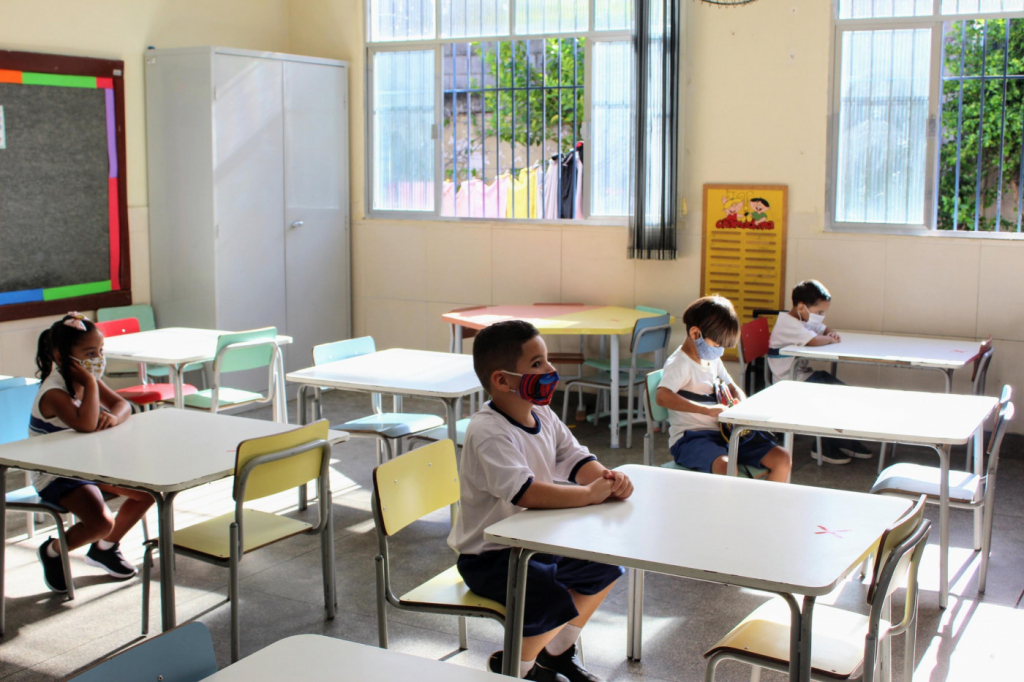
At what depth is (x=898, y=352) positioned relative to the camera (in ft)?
16.7

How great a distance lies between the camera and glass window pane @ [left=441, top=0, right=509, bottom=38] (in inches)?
275

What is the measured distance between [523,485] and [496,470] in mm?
83

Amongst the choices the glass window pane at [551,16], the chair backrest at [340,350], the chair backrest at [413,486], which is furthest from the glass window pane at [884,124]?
the chair backrest at [413,486]

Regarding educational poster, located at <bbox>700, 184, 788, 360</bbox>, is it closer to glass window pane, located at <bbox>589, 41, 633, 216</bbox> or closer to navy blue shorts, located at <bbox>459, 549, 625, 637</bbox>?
glass window pane, located at <bbox>589, 41, 633, 216</bbox>

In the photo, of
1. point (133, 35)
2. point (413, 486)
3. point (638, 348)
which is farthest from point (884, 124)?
point (133, 35)

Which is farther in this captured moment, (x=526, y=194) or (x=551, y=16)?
(x=526, y=194)

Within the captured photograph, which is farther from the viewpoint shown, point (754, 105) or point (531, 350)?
point (754, 105)

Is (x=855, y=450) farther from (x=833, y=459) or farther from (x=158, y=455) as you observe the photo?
(x=158, y=455)

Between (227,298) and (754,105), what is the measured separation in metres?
3.49

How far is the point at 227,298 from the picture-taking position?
256 inches

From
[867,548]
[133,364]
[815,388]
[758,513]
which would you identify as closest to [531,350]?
[758,513]

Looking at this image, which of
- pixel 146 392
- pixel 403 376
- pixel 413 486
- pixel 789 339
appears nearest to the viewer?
pixel 413 486

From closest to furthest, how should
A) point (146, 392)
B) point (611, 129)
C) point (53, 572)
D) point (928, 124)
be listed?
1. point (53, 572)
2. point (146, 392)
3. point (928, 124)
4. point (611, 129)

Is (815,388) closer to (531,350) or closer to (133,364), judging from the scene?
(531,350)
